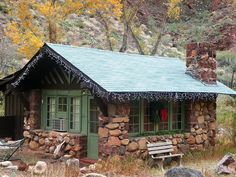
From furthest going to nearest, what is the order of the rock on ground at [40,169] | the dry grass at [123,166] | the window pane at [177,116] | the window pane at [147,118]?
the window pane at [177,116] → the window pane at [147,118] → the dry grass at [123,166] → the rock on ground at [40,169]

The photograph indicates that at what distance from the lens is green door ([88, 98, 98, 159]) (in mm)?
13805

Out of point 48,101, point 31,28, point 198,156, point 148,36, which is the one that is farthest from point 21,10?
point 148,36

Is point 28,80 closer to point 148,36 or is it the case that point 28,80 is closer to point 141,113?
point 141,113

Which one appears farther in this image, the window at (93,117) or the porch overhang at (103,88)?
the window at (93,117)

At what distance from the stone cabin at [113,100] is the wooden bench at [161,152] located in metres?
0.24

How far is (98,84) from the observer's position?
11977mm

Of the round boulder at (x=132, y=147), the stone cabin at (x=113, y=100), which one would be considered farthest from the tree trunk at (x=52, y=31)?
the round boulder at (x=132, y=147)

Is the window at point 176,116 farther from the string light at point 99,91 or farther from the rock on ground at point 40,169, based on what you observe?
the rock on ground at point 40,169

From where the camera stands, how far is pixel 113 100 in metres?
12.5

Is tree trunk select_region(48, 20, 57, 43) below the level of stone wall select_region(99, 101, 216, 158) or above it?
above

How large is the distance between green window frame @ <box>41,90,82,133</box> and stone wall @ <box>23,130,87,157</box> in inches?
15.7

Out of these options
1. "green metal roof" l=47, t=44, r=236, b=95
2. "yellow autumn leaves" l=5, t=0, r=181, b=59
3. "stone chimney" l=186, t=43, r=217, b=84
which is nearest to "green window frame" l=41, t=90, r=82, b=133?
"green metal roof" l=47, t=44, r=236, b=95

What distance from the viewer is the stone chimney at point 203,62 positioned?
15836 mm

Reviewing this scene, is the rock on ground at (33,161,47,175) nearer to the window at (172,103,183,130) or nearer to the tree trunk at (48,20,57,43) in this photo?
the window at (172,103,183,130)
